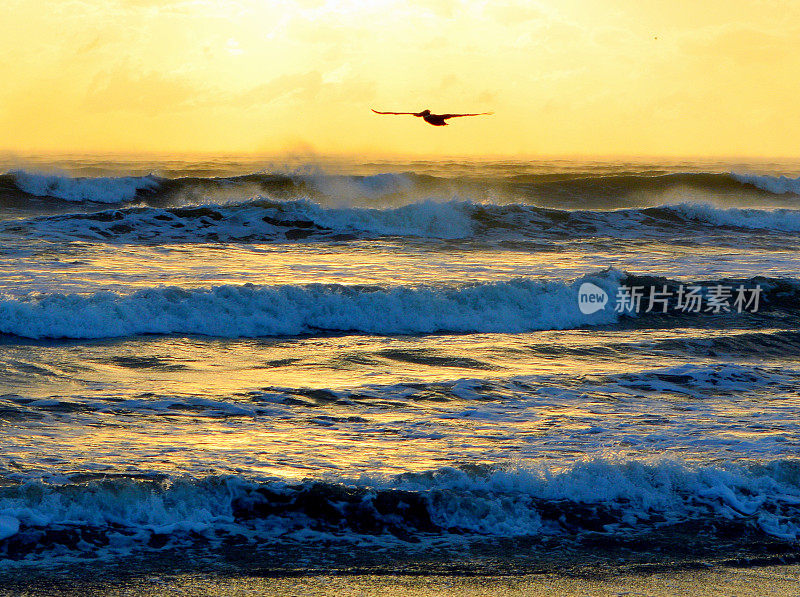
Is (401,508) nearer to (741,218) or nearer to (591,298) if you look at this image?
(591,298)

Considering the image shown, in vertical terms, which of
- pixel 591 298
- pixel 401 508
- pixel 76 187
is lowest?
pixel 401 508

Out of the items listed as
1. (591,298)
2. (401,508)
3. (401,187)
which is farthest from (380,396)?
(401,187)

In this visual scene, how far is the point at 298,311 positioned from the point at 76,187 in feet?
59.0

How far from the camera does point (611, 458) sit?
6.22 meters

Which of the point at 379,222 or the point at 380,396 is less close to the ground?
the point at 379,222

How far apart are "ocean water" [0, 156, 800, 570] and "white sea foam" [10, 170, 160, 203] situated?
23.3ft

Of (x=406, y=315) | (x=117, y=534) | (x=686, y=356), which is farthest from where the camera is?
(x=406, y=315)

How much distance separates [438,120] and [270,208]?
1528 centimetres

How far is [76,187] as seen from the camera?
1068 inches

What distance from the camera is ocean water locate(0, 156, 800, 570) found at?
207 inches

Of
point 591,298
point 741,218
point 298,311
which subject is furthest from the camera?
point 741,218

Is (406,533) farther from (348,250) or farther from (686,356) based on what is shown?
(348,250)

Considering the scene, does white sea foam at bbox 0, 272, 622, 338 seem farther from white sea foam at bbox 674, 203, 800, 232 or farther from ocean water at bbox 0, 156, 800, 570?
white sea foam at bbox 674, 203, 800, 232

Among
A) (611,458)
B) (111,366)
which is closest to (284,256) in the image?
(111,366)
